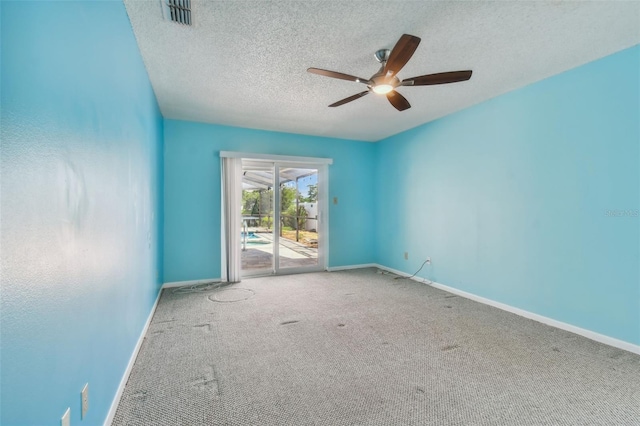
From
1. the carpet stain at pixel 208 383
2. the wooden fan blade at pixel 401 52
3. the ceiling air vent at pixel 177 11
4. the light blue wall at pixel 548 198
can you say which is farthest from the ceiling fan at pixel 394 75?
the carpet stain at pixel 208 383

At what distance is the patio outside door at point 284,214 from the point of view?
5090mm

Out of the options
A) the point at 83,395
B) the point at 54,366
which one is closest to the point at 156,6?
the point at 54,366

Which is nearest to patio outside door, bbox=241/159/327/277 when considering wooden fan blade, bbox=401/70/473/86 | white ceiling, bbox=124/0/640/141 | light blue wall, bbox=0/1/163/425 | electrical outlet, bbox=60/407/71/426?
white ceiling, bbox=124/0/640/141

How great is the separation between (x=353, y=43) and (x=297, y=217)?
3478 millimetres

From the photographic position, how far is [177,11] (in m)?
1.99

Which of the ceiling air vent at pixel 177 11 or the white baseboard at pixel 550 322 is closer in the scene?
the ceiling air vent at pixel 177 11

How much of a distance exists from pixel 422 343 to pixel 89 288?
2446 mm

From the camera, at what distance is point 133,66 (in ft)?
7.25

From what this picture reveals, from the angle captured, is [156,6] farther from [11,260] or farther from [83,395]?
[83,395]

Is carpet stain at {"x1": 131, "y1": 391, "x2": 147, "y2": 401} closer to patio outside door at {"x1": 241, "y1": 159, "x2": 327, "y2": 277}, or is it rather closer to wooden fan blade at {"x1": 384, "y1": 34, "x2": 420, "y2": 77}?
wooden fan blade at {"x1": 384, "y1": 34, "x2": 420, "y2": 77}

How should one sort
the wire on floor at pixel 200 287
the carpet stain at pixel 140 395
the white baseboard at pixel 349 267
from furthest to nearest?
the white baseboard at pixel 349 267 < the wire on floor at pixel 200 287 < the carpet stain at pixel 140 395

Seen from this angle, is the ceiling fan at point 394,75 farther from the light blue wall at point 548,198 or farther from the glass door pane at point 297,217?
the glass door pane at point 297,217

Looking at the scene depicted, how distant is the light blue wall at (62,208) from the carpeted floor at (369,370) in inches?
20.0

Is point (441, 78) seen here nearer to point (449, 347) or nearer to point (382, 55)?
point (382, 55)
